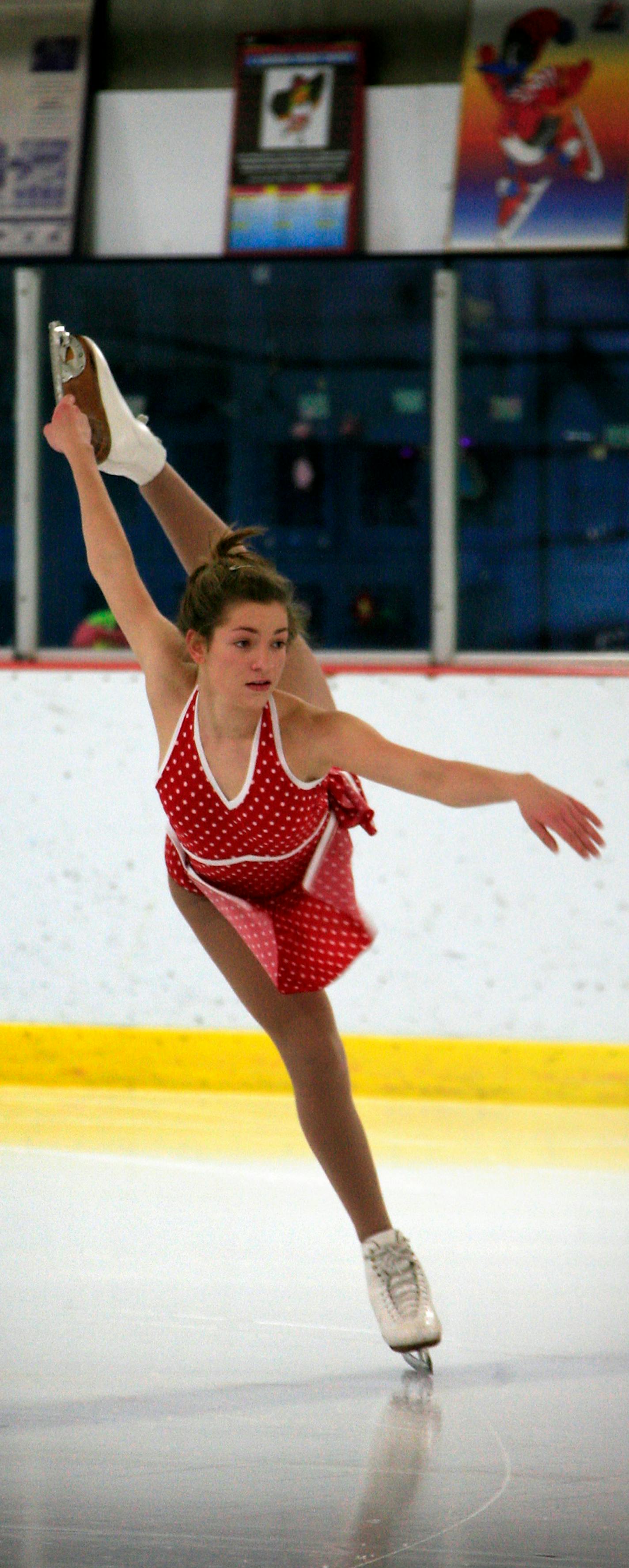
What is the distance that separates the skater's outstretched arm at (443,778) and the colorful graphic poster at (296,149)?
311 cm

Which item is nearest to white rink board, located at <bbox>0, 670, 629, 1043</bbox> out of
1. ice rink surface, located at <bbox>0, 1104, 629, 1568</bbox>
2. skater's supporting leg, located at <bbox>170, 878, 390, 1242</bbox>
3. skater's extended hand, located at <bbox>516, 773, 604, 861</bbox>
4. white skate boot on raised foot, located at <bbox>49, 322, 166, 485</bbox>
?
ice rink surface, located at <bbox>0, 1104, 629, 1568</bbox>

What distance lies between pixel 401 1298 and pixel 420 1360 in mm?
90

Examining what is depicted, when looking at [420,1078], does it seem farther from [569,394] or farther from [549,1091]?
[569,394]

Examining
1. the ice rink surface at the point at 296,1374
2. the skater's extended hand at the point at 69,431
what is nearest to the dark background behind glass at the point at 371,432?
the ice rink surface at the point at 296,1374

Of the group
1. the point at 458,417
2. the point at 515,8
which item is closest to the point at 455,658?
the point at 458,417

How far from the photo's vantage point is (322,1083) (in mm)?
2840

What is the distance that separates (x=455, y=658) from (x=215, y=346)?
125 cm

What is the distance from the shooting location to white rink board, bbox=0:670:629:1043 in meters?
4.86

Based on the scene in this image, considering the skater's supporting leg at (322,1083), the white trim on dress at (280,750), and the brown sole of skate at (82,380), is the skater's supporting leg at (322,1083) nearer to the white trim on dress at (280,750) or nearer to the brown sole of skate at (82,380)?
the white trim on dress at (280,750)

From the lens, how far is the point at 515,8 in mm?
5469

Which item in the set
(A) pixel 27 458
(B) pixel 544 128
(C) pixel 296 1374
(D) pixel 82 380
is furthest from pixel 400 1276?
(B) pixel 544 128

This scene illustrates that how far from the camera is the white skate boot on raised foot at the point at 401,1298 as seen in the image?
2795 mm

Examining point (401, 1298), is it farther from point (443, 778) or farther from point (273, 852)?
point (443, 778)

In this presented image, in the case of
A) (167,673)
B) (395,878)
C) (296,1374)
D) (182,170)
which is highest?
(182,170)
